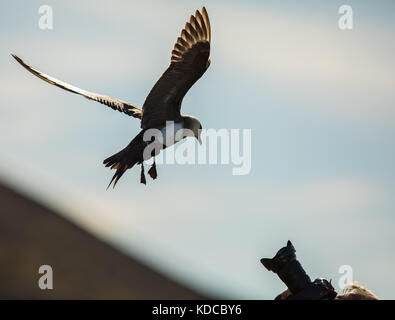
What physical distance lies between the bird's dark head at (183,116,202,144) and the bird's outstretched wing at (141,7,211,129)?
0.49 metres

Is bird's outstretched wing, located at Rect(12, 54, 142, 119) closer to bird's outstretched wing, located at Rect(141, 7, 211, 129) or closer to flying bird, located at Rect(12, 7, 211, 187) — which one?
flying bird, located at Rect(12, 7, 211, 187)

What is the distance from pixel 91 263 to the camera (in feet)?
88.8

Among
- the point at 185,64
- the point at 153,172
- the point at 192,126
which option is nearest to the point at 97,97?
the point at 153,172

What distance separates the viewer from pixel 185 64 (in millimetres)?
9406

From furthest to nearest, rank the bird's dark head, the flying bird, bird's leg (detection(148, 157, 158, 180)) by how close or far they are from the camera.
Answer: bird's leg (detection(148, 157, 158, 180)), the bird's dark head, the flying bird

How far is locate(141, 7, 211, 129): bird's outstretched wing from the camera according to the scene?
30.8 ft

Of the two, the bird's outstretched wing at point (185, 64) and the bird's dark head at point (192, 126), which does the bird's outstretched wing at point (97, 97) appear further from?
the bird's outstretched wing at point (185, 64)

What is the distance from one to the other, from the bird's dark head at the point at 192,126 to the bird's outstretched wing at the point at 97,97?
70 cm

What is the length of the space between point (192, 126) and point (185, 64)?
104cm

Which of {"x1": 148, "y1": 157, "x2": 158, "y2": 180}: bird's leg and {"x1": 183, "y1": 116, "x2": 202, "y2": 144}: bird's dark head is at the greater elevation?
{"x1": 183, "y1": 116, "x2": 202, "y2": 144}: bird's dark head

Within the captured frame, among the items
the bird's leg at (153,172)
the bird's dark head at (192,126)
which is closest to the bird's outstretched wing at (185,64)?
the bird's dark head at (192,126)

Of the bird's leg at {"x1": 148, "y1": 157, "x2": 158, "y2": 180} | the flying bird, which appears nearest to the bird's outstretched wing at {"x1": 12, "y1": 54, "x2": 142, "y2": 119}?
the flying bird
